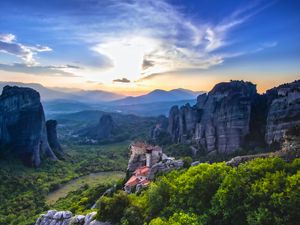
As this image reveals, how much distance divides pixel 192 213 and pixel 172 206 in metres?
3.83

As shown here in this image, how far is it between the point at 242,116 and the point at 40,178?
58.9 metres

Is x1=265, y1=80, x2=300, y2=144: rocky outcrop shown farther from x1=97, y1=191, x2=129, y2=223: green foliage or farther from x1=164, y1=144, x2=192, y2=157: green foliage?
x1=97, y1=191, x2=129, y2=223: green foliage

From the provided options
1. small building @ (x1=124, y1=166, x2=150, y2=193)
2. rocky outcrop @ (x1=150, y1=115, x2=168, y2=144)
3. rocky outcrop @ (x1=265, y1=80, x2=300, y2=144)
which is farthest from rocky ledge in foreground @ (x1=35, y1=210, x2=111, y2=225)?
rocky outcrop @ (x1=150, y1=115, x2=168, y2=144)

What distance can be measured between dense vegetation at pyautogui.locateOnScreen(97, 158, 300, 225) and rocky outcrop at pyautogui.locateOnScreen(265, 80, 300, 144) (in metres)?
45.2

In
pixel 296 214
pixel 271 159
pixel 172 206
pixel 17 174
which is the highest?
pixel 271 159

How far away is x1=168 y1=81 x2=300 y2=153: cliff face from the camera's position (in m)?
75.9

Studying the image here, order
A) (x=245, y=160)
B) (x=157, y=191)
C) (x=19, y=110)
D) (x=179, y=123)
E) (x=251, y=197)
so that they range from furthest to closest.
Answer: (x=179, y=123) < (x=19, y=110) < (x=245, y=160) < (x=157, y=191) < (x=251, y=197)

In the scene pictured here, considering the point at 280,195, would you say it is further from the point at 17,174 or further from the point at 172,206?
the point at 17,174

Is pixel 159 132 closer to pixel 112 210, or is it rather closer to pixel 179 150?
pixel 179 150

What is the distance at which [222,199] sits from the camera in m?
27.8

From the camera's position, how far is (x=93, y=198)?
57781 mm

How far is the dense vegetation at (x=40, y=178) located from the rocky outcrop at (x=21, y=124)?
5.00m

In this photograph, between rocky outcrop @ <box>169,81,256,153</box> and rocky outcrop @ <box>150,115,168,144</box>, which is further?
rocky outcrop @ <box>150,115,168,144</box>

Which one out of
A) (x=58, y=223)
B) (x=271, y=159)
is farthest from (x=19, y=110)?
(x=271, y=159)
